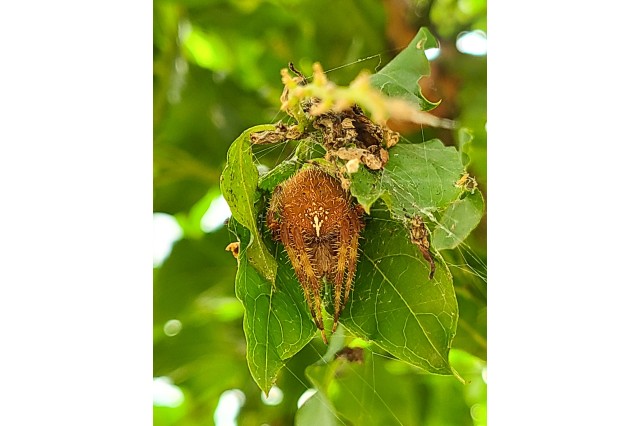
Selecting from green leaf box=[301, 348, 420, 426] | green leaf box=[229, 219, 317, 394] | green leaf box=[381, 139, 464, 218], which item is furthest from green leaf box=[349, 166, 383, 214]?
green leaf box=[301, 348, 420, 426]

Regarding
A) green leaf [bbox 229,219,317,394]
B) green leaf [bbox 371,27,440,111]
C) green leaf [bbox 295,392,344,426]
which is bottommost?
green leaf [bbox 295,392,344,426]

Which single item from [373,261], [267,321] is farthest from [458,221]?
[267,321]

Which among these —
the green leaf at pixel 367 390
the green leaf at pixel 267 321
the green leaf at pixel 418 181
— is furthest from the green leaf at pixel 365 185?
the green leaf at pixel 367 390

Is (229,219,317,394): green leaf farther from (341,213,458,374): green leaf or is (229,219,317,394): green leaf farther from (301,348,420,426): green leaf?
(301,348,420,426): green leaf
